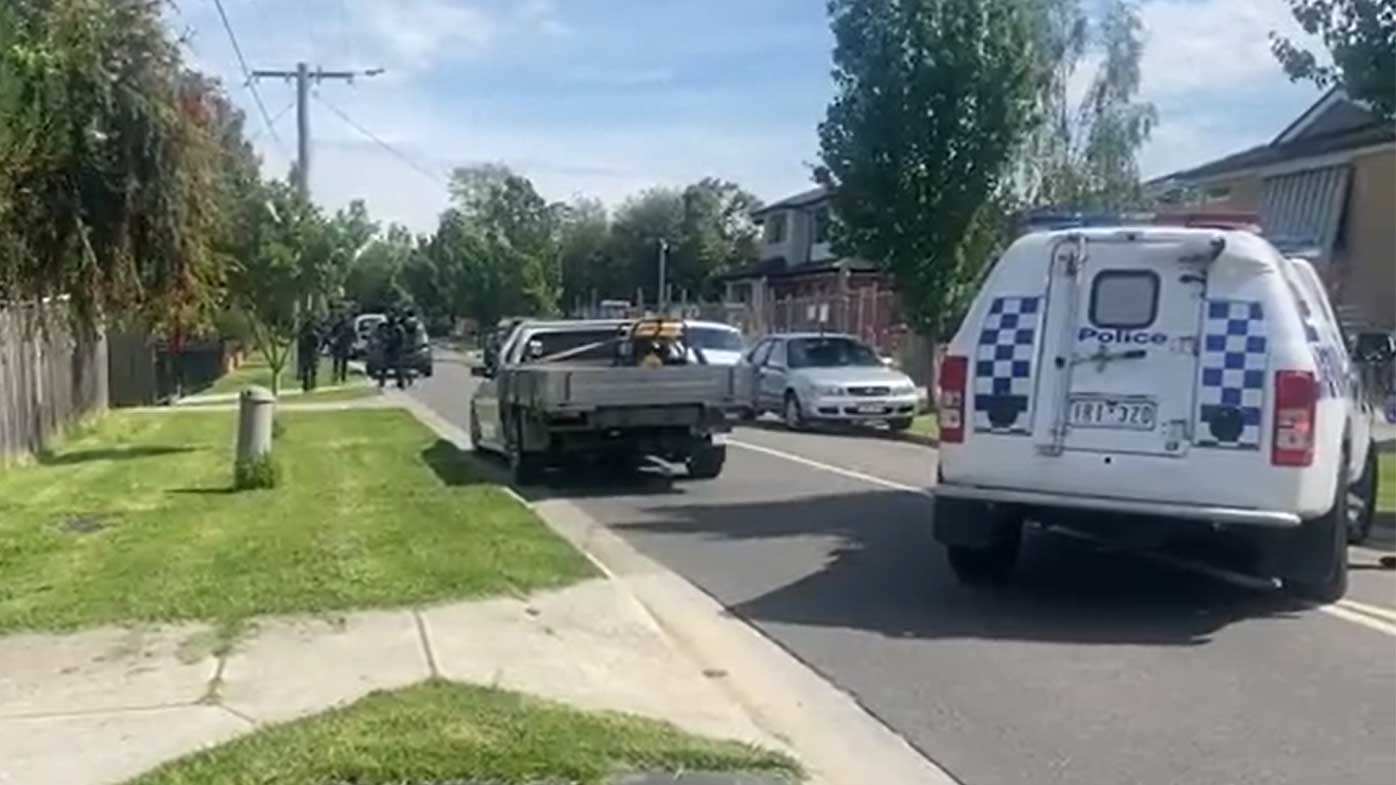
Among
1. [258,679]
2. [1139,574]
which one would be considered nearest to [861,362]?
[1139,574]

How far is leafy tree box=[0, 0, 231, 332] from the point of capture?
16.5 meters

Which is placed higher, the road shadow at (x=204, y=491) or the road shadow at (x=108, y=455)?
the road shadow at (x=204, y=491)

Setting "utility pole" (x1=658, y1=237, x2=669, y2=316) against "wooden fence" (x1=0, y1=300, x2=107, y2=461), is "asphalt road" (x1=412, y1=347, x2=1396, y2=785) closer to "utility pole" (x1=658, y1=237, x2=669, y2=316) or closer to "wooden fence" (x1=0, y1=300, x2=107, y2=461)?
"wooden fence" (x1=0, y1=300, x2=107, y2=461)

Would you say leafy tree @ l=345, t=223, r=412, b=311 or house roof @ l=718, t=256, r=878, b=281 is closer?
house roof @ l=718, t=256, r=878, b=281

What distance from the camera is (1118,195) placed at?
3005 cm

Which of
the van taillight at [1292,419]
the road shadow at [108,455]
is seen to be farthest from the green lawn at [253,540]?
the van taillight at [1292,419]

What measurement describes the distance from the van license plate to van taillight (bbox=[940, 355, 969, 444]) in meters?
0.65

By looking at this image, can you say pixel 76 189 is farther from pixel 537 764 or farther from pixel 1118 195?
pixel 1118 195

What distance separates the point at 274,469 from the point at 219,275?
17.6 ft

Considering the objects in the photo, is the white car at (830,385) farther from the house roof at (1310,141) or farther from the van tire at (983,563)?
the van tire at (983,563)

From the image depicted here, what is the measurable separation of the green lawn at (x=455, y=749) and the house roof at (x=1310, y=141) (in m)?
28.9

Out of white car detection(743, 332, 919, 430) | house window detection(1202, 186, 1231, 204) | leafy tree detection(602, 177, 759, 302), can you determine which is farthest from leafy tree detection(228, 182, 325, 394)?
leafy tree detection(602, 177, 759, 302)

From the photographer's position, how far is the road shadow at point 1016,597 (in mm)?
9461

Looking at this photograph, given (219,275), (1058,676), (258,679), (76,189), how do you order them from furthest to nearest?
(219,275), (76,189), (1058,676), (258,679)
